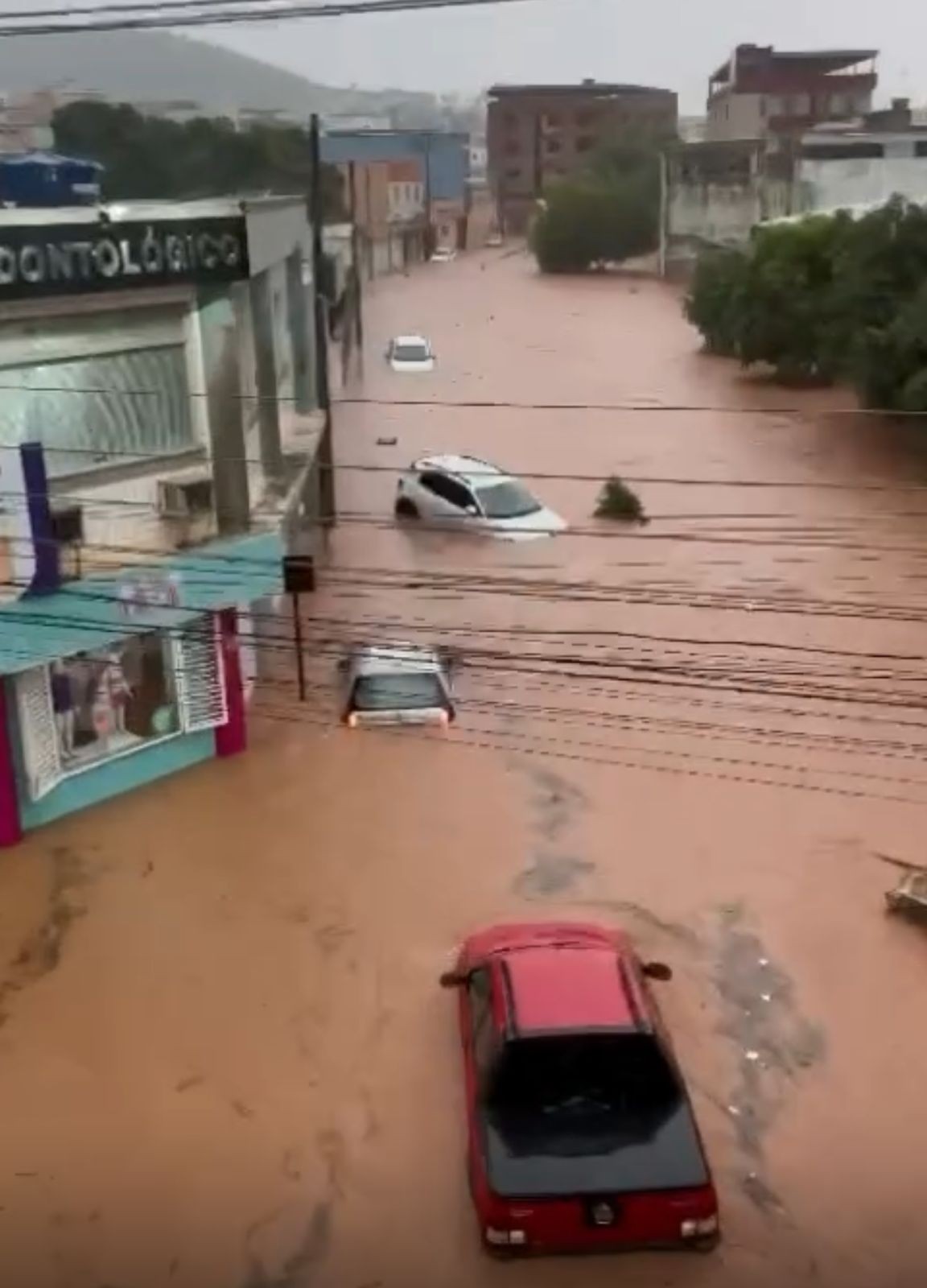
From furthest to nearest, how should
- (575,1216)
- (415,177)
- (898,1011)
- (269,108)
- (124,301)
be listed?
(415,177) → (269,108) → (124,301) → (898,1011) → (575,1216)

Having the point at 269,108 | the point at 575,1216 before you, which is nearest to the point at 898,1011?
the point at 575,1216

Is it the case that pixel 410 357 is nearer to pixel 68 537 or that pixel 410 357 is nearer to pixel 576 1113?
pixel 68 537

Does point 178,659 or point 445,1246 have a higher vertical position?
point 178,659

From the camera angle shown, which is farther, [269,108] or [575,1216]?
[269,108]

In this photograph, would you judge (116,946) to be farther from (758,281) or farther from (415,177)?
(415,177)

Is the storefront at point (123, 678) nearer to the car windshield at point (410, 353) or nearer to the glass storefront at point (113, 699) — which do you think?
the glass storefront at point (113, 699)

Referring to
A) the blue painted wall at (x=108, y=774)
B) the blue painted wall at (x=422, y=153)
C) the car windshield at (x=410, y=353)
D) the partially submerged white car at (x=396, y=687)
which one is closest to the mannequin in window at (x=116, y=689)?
the blue painted wall at (x=108, y=774)

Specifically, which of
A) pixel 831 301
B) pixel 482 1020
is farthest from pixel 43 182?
pixel 831 301

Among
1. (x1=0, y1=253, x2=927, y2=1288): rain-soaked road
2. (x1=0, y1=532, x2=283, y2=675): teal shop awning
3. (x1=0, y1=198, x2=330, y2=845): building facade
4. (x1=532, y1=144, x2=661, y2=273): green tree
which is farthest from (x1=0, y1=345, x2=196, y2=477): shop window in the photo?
(x1=532, y1=144, x2=661, y2=273): green tree
